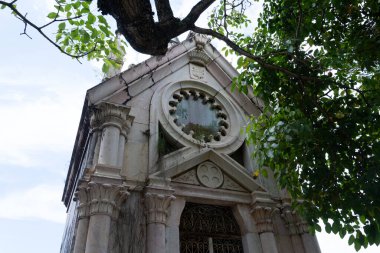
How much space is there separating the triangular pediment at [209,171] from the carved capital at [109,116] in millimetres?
1260

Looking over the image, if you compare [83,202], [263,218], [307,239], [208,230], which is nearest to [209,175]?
[208,230]

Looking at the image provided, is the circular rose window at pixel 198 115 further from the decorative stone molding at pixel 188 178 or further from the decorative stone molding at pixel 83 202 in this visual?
the decorative stone molding at pixel 83 202

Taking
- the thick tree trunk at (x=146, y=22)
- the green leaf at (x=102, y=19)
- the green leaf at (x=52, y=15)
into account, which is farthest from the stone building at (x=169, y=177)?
the thick tree trunk at (x=146, y=22)

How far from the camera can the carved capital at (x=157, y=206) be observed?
611 cm

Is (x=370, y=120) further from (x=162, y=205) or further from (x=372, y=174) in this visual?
(x=162, y=205)

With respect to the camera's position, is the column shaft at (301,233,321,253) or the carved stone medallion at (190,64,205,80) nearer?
the column shaft at (301,233,321,253)

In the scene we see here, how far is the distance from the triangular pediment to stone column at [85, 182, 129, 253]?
1.37 m

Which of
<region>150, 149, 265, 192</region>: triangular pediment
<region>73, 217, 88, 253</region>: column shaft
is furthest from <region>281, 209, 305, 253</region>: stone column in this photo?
<region>73, 217, 88, 253</region>: column shaft

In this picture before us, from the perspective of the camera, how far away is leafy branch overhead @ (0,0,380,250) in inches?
167

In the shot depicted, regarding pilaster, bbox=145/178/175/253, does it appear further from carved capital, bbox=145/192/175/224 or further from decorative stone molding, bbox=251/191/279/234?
decorative stone molding, bbox=251/191/279/234

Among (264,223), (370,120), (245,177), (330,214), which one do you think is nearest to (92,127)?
(245,177)

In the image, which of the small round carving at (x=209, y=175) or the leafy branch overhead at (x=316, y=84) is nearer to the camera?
the leafy branch overhead at (x=316, y=84)

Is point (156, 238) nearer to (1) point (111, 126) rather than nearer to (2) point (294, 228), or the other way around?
(1) point (111, 126)

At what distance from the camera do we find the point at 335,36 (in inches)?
249
